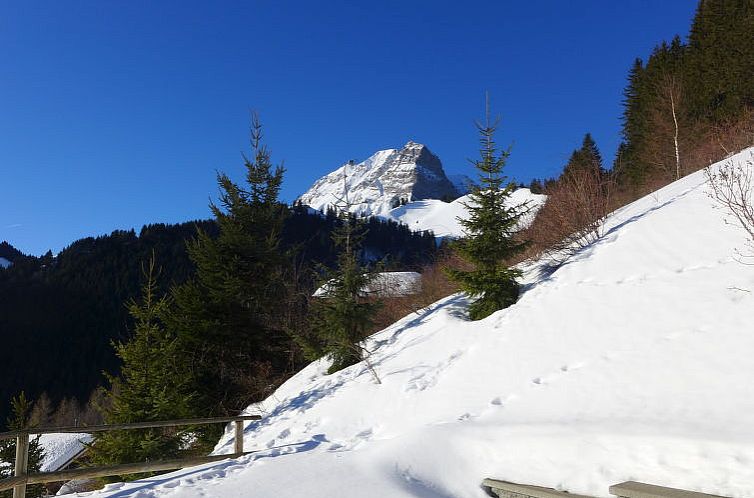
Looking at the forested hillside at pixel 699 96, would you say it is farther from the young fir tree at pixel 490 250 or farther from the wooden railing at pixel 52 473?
the wooden railing at pixel 52 473

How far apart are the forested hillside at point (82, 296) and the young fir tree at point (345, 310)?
6479 centimetres

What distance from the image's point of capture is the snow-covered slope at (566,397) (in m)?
4.55

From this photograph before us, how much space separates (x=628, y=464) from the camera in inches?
171

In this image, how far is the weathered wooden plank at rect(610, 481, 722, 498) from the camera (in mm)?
3592

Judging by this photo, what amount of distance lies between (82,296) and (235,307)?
330 ft

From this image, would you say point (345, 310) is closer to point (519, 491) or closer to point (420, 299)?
point (519, 491)

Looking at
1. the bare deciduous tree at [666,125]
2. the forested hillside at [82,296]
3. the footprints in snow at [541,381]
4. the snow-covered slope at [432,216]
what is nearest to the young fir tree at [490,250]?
the footprints in snow at [541,381]

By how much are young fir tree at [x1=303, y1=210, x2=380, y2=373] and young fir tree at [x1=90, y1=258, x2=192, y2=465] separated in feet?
13.8

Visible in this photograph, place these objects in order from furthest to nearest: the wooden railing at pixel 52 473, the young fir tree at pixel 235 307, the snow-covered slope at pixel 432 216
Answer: the snow-covered slope at pixel 432 216 → the young fir tree at pixel 235 307 → the wooden railing at pixel 52 473

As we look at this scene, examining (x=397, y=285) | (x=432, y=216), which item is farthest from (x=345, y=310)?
(x=432, y=216)

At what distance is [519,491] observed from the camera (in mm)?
4613

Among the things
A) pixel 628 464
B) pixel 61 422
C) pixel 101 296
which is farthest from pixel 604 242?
pixel 101 296

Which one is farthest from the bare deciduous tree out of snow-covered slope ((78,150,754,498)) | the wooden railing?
the wooden railing

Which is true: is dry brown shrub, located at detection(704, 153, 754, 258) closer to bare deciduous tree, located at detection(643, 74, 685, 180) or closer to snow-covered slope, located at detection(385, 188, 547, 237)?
bare deciduous tree, located at detection(643, 74, 685, 180)
